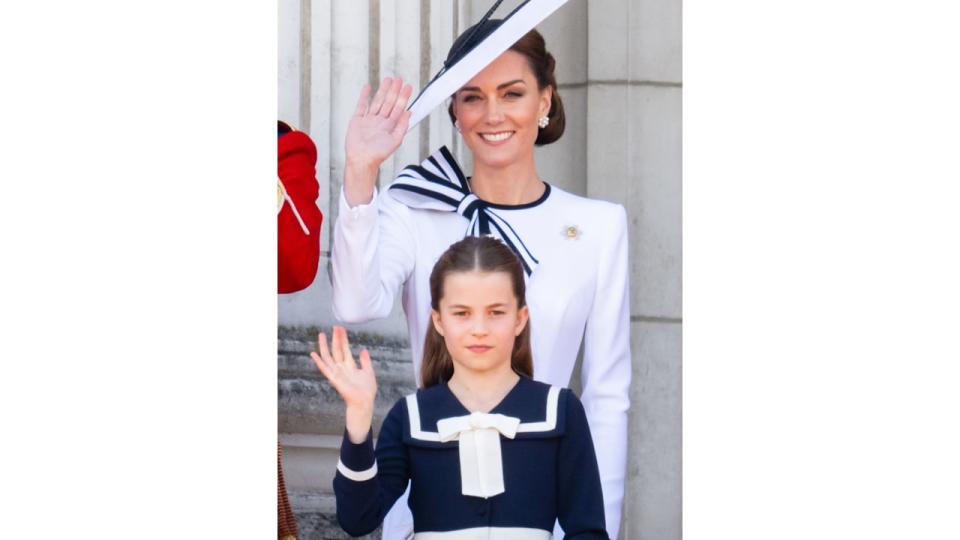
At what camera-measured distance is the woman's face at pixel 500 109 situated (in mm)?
7652

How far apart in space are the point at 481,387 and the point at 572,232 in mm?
563

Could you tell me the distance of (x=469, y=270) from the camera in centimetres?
745

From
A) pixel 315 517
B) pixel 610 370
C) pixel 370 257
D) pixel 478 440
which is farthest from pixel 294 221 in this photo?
pixel 315 517

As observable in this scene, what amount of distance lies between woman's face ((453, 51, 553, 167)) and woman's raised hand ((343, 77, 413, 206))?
0.21m

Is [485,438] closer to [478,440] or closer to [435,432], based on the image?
[478,440]

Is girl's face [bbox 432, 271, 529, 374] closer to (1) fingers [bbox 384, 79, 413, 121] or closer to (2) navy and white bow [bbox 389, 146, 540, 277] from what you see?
(2) navy and white bow [bbox 389, 146, 540, 277]

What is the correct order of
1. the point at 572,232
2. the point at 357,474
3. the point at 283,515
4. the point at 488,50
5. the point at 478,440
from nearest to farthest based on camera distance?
the point at 357,474, the point at 478,440, the point at 283,515, the point at 488,50, the point at 572,232

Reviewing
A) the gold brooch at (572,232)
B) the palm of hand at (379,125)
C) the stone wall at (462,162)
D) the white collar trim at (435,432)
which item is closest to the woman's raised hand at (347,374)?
the white collar trim at (435,432)

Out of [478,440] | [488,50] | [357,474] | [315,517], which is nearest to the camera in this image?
[357,474]

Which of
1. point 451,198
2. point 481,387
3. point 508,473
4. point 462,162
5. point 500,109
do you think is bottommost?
point 508,473
